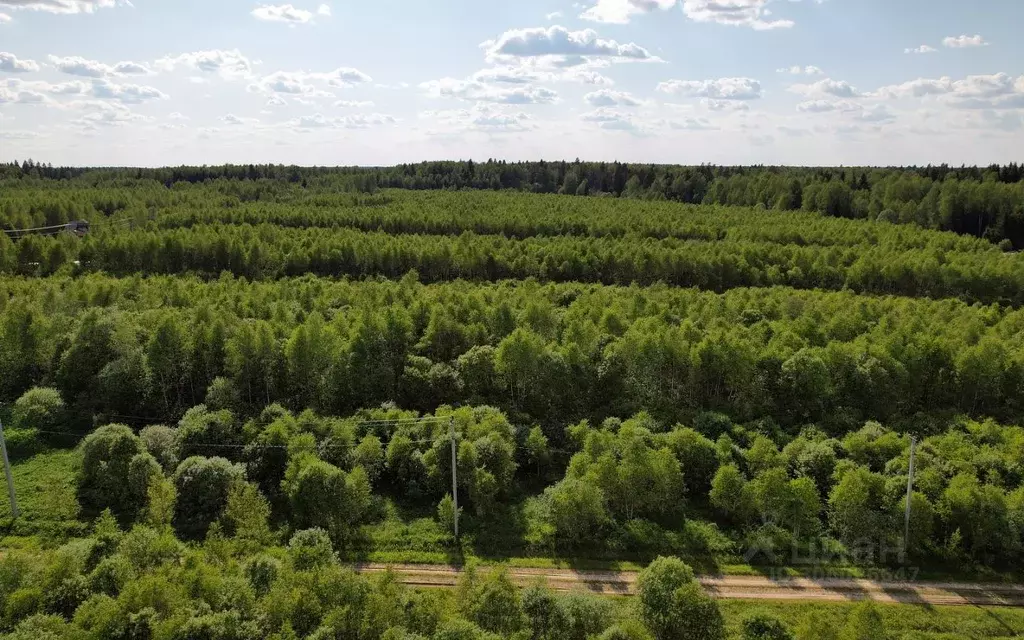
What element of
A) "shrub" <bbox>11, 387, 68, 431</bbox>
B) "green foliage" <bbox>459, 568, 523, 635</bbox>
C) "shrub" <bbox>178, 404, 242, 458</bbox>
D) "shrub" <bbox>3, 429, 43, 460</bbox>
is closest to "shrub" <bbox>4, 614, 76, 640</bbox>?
"green foliage" <bbox>459, 568, 523, 635</bbox>

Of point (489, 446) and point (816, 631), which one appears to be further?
point (489, 446)

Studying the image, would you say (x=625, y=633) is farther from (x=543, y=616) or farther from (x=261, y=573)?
(x=261, y=573)

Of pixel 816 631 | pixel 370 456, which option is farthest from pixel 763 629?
pixel 370 456

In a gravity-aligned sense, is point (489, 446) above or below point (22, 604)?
above

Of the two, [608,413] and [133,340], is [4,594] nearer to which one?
[133,340]

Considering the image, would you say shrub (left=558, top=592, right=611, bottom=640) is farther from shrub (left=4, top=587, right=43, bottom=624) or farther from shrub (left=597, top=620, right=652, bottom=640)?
shrub (left=4, top=587, right=43, bottom=624)

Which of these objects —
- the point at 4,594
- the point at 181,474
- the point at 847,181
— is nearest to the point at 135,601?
the point at 4,594
